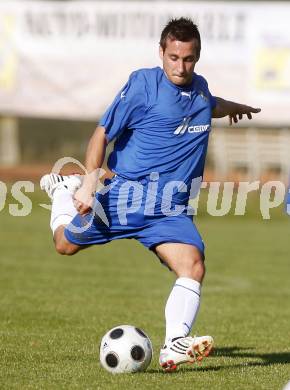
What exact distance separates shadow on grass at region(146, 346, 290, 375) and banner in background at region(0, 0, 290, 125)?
13884 mm

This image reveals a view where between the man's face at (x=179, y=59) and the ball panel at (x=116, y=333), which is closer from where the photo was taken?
the man's face at (x=179, y=59)

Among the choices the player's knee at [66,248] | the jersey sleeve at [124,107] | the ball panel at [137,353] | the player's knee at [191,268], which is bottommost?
the ball panel at [137,353]

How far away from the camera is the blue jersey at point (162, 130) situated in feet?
24.6

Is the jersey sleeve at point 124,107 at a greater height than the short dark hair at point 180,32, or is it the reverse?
the short dark hair at point 180,32

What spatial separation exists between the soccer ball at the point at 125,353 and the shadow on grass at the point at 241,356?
0.42 ft

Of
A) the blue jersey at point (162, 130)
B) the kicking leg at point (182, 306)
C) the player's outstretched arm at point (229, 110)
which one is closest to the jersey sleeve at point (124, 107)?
the blue jersey at point (162, 130)

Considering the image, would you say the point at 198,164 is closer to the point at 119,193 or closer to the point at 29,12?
the point at 119,193

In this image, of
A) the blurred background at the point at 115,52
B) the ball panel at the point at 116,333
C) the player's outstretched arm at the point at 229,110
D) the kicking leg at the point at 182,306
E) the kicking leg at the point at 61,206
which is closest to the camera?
the kicking leg at the point at 182,306

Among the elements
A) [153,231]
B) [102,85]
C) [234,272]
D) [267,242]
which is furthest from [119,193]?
[102,85]

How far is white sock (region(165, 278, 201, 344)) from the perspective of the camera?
7.35 meters

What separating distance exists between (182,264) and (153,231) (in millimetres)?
343

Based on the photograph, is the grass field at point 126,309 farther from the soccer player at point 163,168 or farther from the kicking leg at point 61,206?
the kicking leg at point 61,206

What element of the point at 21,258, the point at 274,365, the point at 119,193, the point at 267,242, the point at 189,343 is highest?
the point at 119,193

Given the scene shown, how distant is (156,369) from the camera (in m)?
7.67
